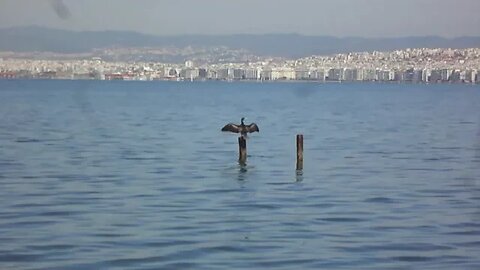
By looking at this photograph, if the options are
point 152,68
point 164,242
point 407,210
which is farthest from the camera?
point 152,68

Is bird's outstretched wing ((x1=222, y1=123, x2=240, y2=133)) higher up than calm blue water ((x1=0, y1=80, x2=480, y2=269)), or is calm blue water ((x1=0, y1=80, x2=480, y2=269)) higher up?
bird's outstretched wing ((x1=222, y1=123, x2=240, y2=133))

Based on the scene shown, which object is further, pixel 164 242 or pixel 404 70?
pixel 404 70

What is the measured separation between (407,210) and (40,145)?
24454mm

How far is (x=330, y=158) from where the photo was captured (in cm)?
3934

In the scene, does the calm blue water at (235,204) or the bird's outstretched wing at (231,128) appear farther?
the bird's outstretched wing at (231,128)

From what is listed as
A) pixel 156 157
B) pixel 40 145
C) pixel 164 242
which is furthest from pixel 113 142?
pixel 164 242

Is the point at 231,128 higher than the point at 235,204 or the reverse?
higher

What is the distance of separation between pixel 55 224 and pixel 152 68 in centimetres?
14570

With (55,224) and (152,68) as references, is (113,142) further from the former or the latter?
(152,68)

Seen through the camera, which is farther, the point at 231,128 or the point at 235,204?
the point at 231,128

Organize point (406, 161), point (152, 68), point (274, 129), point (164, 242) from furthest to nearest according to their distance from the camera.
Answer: point (152, 68) → point (274, 129) → point (406, 161) → point (164, 242)

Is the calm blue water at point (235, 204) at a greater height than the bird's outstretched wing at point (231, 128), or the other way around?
the bird's outstretched wing at point (231, 128)

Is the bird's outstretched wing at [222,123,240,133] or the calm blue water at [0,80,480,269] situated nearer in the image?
the calm blue water at [0,80,480,269]

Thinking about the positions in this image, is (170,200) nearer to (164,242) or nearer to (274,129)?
(164,242)
